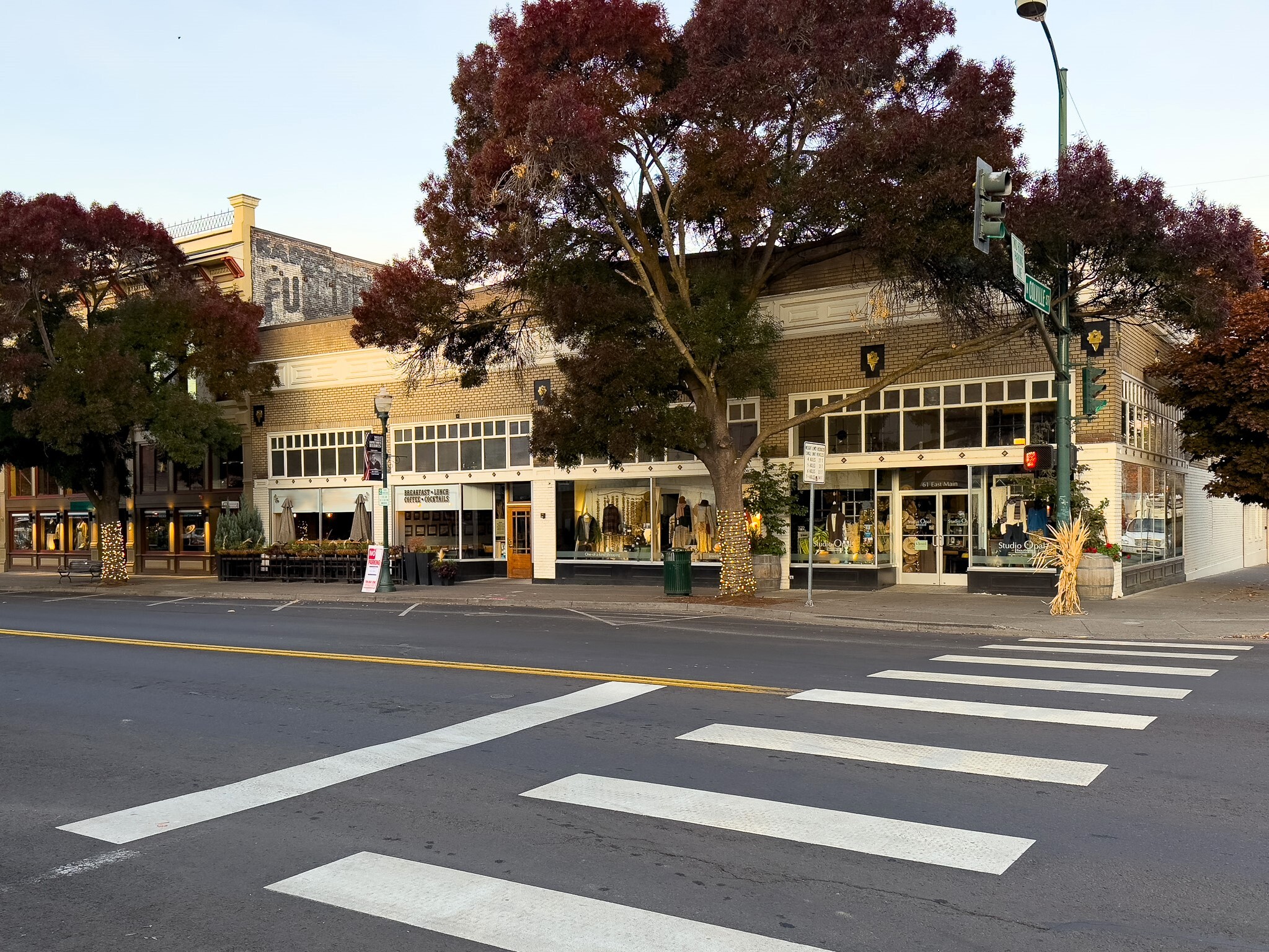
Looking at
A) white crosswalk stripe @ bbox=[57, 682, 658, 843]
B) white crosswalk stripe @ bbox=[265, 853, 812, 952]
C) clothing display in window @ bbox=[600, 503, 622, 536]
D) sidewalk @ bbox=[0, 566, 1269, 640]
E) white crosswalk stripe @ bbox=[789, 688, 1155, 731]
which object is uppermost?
clothing display in window @ bbox=[600, 503, 622, 536]

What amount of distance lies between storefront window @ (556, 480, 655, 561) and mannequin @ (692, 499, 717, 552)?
12.7 inches

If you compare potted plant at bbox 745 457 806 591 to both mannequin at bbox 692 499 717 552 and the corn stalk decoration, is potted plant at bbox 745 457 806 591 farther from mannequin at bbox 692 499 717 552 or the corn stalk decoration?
the corn stalk decoration

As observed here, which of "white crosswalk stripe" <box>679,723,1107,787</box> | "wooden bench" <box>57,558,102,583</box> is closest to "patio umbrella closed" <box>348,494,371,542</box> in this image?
"wooden bench" <box>57,558,102,583</box>

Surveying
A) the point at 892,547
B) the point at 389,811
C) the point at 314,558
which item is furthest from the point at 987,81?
the point at 314,558

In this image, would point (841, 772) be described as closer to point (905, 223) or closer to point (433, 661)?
point (433, 661)

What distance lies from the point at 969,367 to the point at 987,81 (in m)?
6.27

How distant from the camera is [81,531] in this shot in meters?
39.2

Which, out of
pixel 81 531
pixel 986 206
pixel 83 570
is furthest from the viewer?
pixel 81 531

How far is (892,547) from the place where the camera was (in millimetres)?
23516

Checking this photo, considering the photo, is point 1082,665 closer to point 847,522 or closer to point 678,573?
point 678,573

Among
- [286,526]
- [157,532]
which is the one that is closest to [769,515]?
[286,526]

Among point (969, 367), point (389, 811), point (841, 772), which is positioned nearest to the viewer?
point (389, 811)

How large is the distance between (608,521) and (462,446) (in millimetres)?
5402

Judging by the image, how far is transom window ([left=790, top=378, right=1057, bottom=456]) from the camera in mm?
21438
